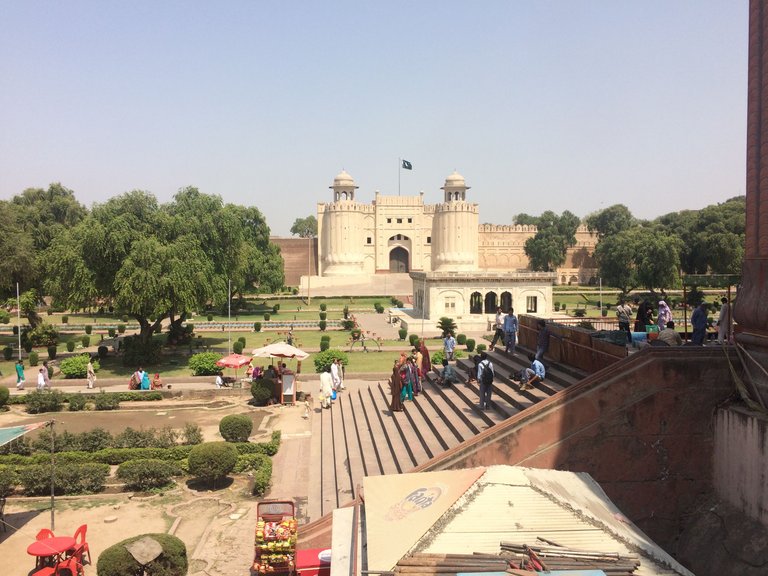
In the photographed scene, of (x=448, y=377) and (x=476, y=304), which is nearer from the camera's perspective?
(x=448, y=377)

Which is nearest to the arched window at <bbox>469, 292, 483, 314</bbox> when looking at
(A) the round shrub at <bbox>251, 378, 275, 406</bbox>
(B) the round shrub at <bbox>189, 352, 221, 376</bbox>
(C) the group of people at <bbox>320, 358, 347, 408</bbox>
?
(B) the round shrub at <bbox>189, 352, 221, 376</bbox>

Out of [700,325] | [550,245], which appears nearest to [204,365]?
[700,325]

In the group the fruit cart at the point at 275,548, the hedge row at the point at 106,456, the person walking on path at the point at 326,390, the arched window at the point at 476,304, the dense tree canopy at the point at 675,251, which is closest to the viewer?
the fruit cart at the point at 275,548

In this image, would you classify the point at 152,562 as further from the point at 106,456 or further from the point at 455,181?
the point at 455,181

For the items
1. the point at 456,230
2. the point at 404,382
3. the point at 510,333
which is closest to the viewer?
the point at 404,382

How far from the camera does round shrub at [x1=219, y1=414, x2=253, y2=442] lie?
1192 cm

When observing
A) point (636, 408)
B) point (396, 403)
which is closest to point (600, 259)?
Result: point (396, 403)

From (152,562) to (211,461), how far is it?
3102 mm

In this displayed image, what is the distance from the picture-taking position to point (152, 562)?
6898mm

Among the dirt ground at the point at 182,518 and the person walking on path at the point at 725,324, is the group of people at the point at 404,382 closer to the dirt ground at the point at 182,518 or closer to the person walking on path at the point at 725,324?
the dirt ground at the point at 182,518

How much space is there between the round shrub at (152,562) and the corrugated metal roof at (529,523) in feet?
11.0

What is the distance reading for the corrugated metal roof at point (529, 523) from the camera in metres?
5.04

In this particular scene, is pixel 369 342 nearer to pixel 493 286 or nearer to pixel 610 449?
pixel 493 286

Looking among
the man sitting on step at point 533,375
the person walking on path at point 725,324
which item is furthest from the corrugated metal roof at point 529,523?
the person walking on path at point 725,324
